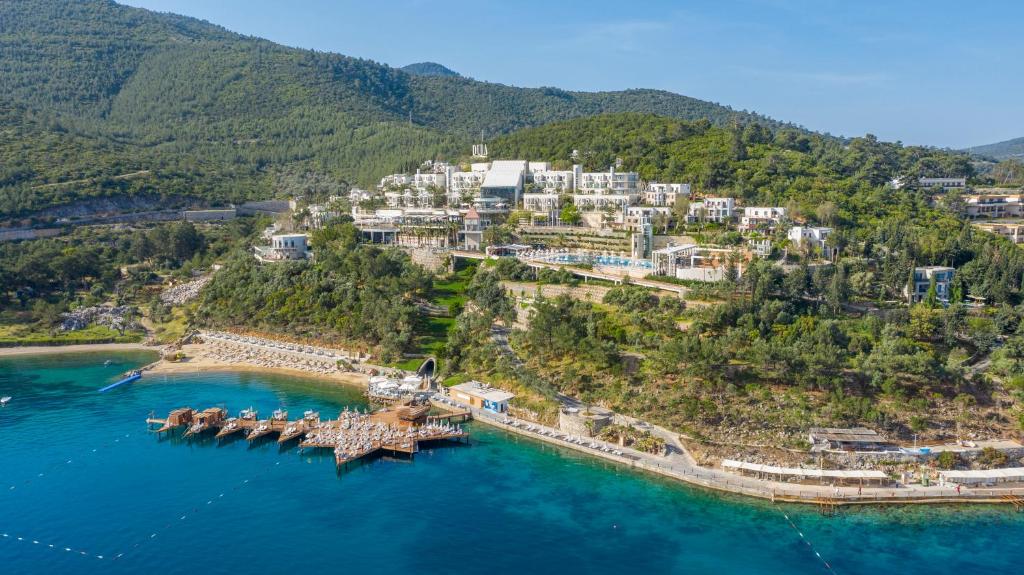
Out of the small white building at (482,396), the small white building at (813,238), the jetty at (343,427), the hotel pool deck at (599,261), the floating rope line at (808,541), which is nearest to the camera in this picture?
the floating rope line at (808,541)

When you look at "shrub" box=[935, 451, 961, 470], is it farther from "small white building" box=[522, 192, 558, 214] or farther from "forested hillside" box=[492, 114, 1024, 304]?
"small white building" box=[522, 192, 558, 214]

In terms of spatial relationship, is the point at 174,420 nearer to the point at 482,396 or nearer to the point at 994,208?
the point at 482,396

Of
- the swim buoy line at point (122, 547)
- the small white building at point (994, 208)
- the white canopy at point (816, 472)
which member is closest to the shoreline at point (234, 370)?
the swim buoy line at point (122, 547)

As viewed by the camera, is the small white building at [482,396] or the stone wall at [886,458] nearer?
the stone wall at [886,458]

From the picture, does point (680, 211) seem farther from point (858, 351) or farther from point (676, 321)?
point (858, 351)

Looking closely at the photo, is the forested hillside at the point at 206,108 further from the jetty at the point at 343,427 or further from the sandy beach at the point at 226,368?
the jetty at the point at 343,427

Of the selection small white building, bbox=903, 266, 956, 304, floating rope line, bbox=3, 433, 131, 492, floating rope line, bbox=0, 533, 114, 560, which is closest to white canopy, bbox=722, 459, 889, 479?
small white building, bbox=903, 266, 956, 304

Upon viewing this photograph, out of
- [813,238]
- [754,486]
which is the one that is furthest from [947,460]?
[813,238]

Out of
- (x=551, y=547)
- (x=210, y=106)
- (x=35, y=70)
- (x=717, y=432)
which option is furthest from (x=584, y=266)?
(x=35, y=70)
